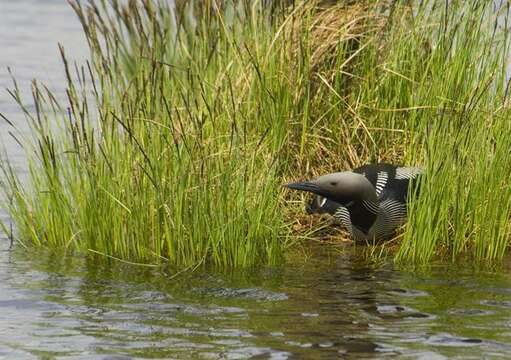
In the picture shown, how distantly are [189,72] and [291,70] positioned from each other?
880mm

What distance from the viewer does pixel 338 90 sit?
8.23 metres

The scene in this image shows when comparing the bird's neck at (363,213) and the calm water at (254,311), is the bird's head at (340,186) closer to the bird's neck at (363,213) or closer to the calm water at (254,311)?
the bird's neck at (363,213)

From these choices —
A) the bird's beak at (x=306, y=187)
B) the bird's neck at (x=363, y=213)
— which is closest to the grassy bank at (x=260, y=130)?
the bird's beak at (x=306, y=187)

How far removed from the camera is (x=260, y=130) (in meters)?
7.72

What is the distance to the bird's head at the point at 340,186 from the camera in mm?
7457

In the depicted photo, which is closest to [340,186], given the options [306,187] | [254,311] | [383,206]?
[306,187]

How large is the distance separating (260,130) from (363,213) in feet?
2.71

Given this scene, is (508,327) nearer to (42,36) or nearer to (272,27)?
(272,27)

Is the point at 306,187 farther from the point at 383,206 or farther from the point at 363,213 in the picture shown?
the point at 383,206

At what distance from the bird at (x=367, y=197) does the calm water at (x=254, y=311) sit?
22cm

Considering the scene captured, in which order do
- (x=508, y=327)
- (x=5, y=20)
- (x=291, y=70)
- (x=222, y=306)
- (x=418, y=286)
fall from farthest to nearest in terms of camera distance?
(x=5, y=20), (x=291, y=70), (x=418, y=286), (x=222, y=306), (x=508, y=327)

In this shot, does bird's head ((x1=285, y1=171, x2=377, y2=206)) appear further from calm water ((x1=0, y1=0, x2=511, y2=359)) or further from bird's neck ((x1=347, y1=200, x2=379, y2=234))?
calm water ((x1=0, y1=0, x2=511, y2=359))

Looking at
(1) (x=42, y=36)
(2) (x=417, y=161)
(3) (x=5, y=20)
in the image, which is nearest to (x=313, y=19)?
(2) (x=417, y=161)

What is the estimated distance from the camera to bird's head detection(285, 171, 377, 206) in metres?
7.46
